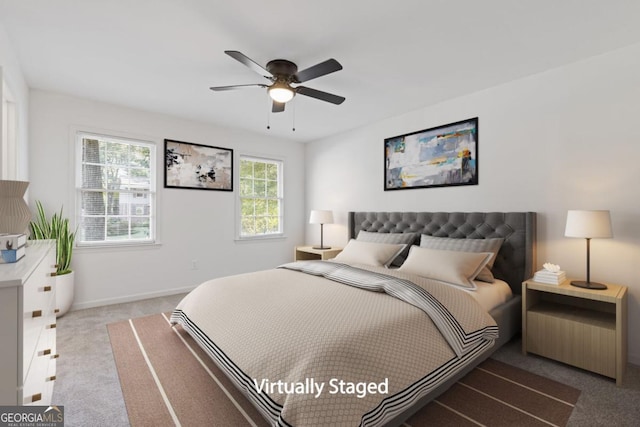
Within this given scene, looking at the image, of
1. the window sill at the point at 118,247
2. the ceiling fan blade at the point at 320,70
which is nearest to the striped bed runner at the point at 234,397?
the window sill at the point at 118,247

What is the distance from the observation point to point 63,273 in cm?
326

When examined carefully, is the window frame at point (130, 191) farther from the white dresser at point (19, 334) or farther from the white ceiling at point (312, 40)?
the white dresser at point (19, 334)

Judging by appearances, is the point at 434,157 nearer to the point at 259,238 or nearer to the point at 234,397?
the point at 259,238

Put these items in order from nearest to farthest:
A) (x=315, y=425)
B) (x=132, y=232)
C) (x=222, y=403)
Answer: (x=315, y=425)
(x=222, y=403)
(x=132, y=232)

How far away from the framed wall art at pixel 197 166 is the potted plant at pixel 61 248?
1.24 meters

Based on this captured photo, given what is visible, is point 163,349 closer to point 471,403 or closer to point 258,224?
point 471,403

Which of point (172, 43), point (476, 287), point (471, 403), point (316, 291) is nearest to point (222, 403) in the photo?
point (316, 291)

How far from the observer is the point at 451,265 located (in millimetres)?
2676

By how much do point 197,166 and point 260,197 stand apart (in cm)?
115

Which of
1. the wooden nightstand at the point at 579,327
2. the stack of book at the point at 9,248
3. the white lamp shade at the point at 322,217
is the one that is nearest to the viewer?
the stack of book at the point at 9,248

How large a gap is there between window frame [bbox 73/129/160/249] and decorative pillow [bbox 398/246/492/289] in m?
3.37

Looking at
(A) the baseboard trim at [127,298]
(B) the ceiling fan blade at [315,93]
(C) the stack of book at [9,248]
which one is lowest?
(A) the baseboard trim at [127,298]

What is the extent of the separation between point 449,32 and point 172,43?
2.14m

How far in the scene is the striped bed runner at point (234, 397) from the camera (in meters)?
1.71
